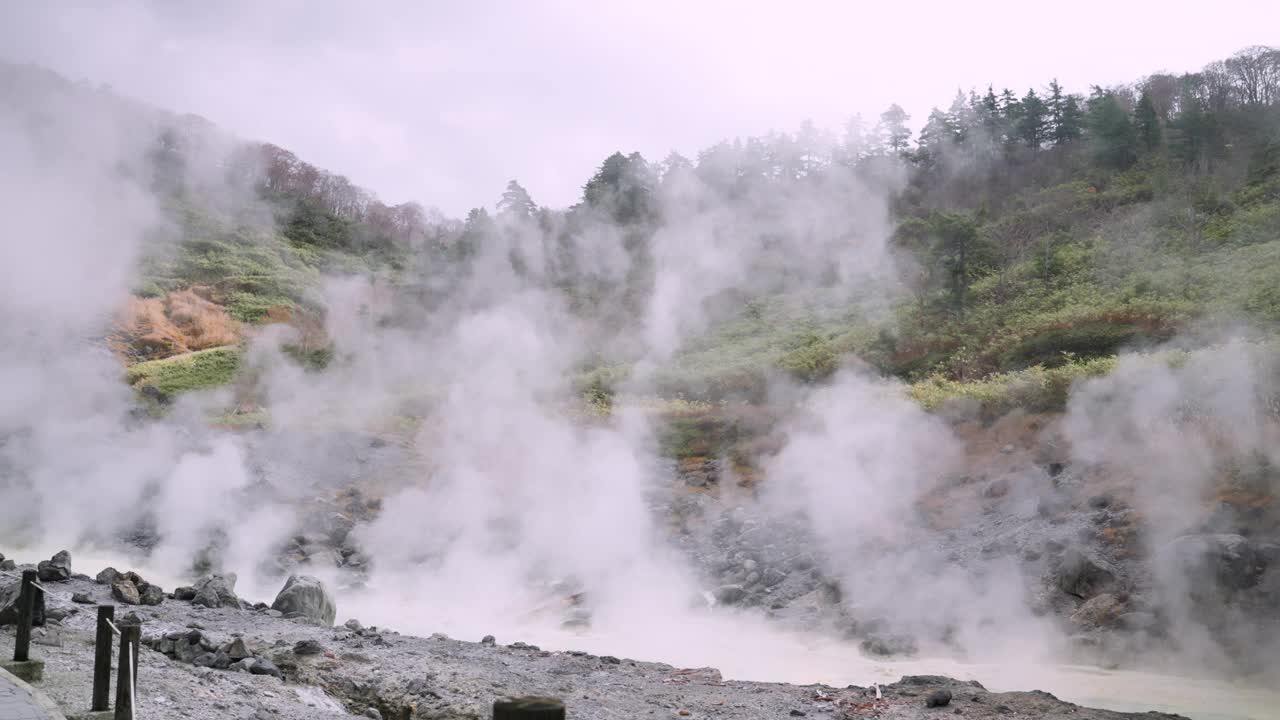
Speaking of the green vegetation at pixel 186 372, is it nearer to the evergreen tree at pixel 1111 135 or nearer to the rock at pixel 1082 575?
the rock at pixel 1082 575

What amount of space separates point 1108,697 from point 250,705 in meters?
7.90

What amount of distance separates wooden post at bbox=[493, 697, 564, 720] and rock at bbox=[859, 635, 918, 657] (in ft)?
28.0

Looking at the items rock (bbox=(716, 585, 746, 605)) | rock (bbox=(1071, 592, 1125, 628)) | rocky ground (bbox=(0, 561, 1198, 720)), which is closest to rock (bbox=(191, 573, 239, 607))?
rocky ground (bbox=(0, 561, 1198, 720))

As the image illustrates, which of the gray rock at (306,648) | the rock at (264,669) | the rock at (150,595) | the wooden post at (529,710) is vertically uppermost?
the rock at (150,595)

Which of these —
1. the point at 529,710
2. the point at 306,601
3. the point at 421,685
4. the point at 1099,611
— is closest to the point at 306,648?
the point at 421,685

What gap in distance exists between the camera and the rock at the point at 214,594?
38.3 ft

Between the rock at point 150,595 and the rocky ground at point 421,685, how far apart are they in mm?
1431

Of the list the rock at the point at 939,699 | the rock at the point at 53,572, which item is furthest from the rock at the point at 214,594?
the rock at the point at 939,699

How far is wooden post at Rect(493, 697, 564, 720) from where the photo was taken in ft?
8.84

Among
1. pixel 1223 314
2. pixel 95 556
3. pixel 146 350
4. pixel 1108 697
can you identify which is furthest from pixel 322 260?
pixel 1108 697

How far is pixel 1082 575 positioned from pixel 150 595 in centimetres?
1218

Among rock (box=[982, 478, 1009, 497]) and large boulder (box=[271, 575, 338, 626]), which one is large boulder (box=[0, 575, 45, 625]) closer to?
large boulder (box=[271, 575, 338, 626])

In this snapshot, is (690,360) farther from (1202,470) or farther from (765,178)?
(1202,470)

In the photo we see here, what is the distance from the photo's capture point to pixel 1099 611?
10.2 meters
